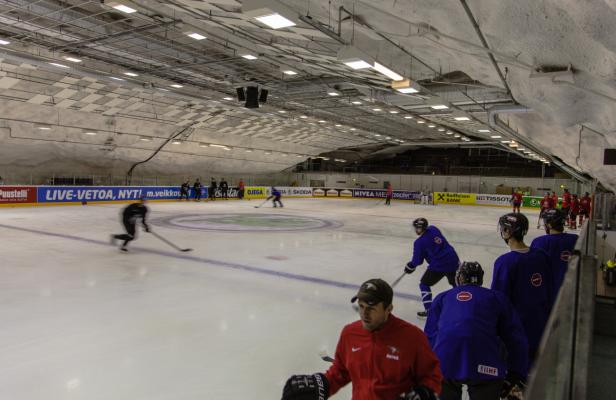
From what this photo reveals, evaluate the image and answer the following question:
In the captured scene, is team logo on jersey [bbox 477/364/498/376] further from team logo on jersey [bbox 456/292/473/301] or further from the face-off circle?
the face-off circle

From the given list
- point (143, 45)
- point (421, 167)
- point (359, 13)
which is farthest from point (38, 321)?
point (421, 167)

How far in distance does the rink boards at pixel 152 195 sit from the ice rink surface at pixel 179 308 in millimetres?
2731

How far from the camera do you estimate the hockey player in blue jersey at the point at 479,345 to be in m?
2.28

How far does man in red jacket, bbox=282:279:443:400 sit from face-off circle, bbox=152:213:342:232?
39.2 ft

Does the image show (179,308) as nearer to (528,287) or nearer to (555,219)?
(528,287)

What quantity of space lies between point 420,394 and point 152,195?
25.2 metres

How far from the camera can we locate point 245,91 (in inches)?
603

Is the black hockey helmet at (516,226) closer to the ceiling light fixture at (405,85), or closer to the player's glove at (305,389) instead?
the player's glove at (305,389)

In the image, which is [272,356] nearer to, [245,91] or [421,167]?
[245,91]

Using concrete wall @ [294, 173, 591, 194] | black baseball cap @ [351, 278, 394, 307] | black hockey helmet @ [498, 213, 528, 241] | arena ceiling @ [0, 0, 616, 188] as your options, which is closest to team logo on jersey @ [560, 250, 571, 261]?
black hockey helmet @ [498, 213, 528, 241]

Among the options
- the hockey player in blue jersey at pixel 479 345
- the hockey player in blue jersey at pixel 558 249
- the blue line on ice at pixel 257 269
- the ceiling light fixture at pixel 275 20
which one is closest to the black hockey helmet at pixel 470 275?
the hockey player in blue jersey at pixel 479 345

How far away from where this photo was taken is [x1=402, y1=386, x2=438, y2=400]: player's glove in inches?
72.3

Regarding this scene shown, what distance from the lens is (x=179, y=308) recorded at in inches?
226

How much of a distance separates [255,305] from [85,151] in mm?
21861
